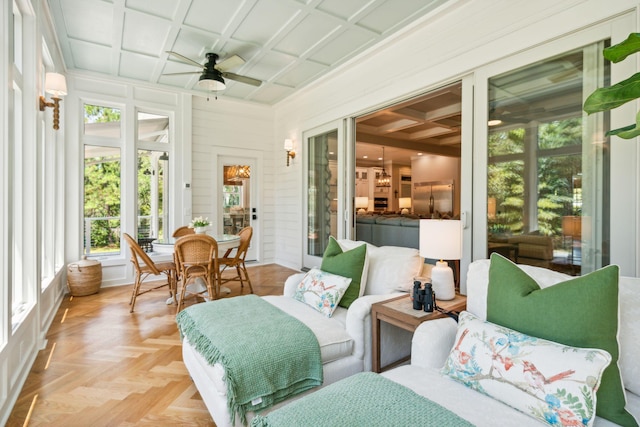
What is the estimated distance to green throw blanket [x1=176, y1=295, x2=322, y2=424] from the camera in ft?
5.32

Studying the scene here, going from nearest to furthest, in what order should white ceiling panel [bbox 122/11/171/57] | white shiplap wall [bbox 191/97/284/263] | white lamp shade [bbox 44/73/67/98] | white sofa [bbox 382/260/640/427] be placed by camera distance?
white sofa [bbox 382/260/640/427] < white lamp shade [bbox 44/73/67/98] < white ceiling panel [bbox 122/11/171/57] < white shiplap wall [bbox 191/97/284/263]

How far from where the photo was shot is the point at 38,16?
2889 mm

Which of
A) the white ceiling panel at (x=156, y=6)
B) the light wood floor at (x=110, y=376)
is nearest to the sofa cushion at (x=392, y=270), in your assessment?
the light wood floor at (x=110, y=376)

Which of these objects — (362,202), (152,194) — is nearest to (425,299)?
(152,194)

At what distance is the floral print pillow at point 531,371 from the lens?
1130 mm

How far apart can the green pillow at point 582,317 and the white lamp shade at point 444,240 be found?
0.67 metres

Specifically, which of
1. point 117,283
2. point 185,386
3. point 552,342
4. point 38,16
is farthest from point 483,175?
point 117,283

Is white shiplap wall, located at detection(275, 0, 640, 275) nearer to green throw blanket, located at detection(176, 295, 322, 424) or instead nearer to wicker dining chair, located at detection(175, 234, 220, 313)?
green throw blanket, located at detection(176, 295, 322, 424)

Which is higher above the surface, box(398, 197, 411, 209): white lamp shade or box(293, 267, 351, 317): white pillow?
box(398, 197, 411, 209): white lamp shade

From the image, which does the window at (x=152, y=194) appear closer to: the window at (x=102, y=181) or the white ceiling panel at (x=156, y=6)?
the window at (x=102, y=181)

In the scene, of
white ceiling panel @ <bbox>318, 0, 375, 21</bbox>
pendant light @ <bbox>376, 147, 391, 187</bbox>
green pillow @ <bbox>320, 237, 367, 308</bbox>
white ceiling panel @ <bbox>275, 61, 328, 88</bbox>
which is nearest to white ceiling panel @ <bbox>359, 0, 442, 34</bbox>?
white ceiling panel @ <bbox>318, 0, 375, 21</bbox>

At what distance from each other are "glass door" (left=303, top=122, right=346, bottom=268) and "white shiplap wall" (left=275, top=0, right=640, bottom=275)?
0.61ft

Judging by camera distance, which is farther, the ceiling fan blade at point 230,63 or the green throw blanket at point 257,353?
the ceiling fan blade at point 230,63

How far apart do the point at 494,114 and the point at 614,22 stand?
965mm
